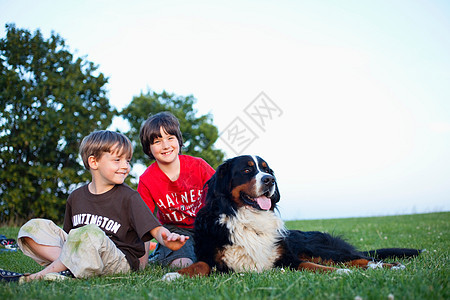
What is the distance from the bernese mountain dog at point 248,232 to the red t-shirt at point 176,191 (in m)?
0.73

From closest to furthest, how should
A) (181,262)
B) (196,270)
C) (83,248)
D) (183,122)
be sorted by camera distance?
(83,248) → (196,270) → (181,262) → (183,122)

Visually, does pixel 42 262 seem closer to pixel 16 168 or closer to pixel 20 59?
pixel 16 168

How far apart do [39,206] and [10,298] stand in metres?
16.0

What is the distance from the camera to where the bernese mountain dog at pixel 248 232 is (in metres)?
3.38

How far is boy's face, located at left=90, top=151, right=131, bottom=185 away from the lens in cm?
349

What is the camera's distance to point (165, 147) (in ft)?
14.6

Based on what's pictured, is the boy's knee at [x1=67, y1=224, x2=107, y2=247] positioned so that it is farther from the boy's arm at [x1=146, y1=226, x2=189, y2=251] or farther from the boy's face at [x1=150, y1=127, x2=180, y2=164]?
the boy's face at [x1=150, y1=127, x2=180, y2=164]

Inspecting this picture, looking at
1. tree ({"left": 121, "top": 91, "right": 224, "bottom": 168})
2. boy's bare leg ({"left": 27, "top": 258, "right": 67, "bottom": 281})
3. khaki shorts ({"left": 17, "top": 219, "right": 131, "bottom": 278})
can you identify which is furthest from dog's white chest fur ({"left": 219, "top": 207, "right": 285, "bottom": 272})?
tree ({"left": 121, "top": 91, "right": 224, "bottom": 168})

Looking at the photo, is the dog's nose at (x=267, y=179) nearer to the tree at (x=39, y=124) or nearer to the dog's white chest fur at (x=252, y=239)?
the dog's white chest fur at (x=252, y=239)

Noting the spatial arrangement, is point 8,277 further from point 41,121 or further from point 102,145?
point 41,121

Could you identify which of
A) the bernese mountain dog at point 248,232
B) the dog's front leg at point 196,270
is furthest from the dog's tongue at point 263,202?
the dog's front leg at point 196,270

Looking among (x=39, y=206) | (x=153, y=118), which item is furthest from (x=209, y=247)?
(x=39, y=206)

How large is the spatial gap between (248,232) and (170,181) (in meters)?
1.49

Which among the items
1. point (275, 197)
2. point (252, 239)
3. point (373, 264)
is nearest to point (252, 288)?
point (252, 239)
